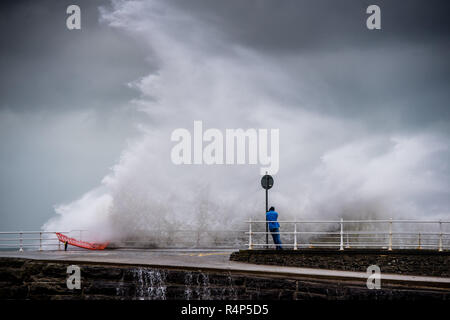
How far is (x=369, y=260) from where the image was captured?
14812 millimetres

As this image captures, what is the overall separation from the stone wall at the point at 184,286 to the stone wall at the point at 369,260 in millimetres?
2912

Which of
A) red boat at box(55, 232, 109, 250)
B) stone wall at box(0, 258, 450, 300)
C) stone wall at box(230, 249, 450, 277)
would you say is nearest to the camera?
stone wall at box(0, 258, 450, 300)

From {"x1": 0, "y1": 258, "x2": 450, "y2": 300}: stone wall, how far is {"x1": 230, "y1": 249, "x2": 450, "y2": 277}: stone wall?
291 cm

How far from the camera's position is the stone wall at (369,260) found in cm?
1474

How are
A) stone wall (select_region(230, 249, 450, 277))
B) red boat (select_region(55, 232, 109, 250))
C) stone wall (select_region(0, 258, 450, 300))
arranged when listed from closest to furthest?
stone wall (select_region(0, 258, 450, 300))
stone wall (select_region(230, 249, 450, 277))
red boat (select_region(55, 232, 109, 250))

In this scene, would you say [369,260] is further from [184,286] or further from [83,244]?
[83,244]

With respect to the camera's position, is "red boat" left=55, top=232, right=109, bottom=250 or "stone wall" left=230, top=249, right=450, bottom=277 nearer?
"stone wall" left=230, top=249, right=450, bottom=277

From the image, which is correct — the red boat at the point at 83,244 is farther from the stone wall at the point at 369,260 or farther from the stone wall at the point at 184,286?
the stone wall at the point at 369,260

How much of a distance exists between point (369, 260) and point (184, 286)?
587 centimetres

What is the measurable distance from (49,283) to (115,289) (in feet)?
6.40

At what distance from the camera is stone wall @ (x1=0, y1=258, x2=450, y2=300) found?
11633 mm

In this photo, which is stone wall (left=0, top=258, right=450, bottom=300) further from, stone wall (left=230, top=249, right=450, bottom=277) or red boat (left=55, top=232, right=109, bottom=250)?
red boat (left=55, top=232, right=109, bottom=250)

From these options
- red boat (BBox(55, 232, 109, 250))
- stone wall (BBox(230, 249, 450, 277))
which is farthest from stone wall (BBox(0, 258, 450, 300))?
red boat (BBox(55, 232, 109, 250))
